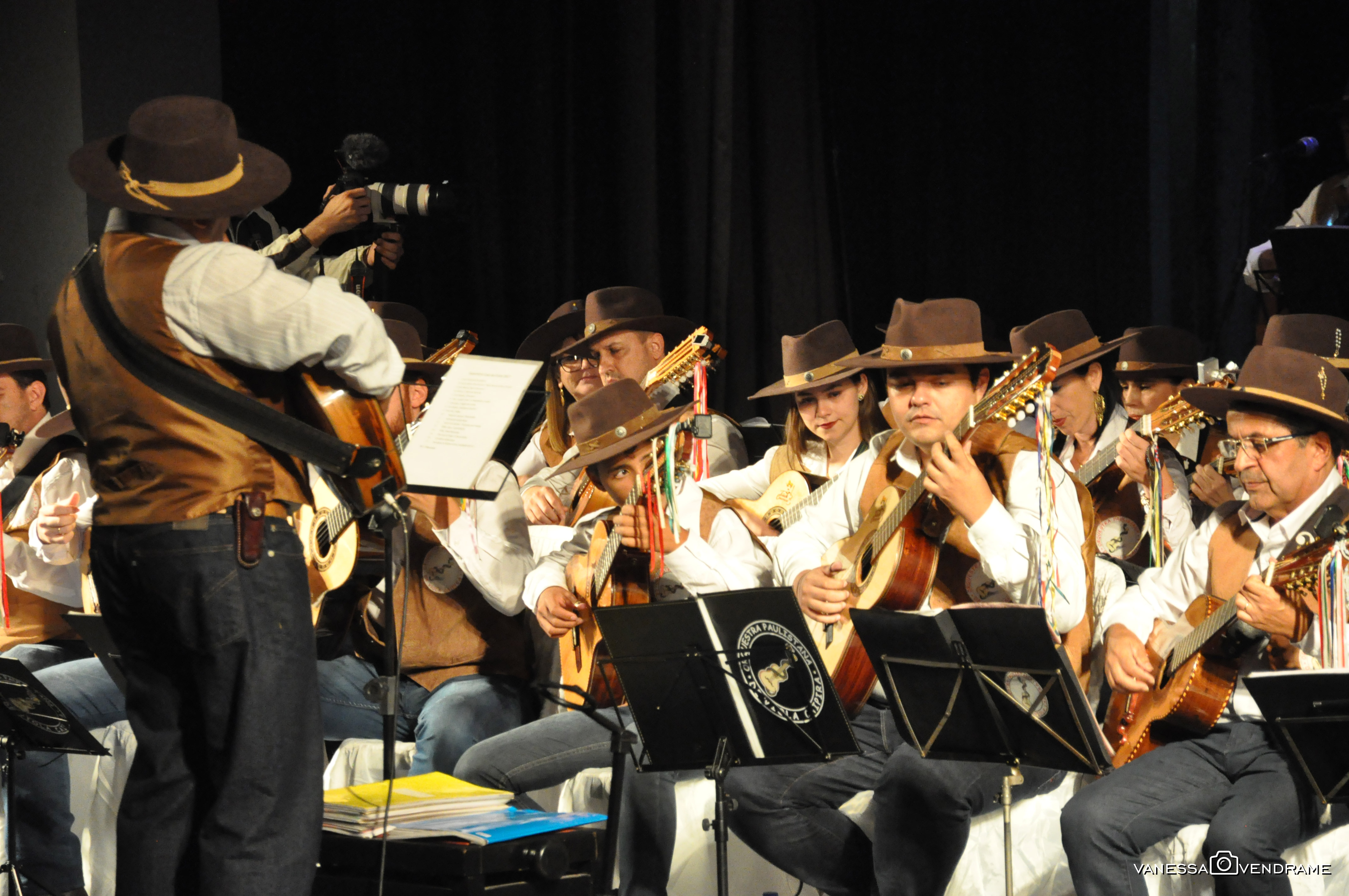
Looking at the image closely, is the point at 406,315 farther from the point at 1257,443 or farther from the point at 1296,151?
the point at 1296,151

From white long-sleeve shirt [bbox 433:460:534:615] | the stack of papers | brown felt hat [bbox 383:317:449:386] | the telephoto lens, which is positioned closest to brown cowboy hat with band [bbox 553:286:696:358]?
brown felt hat [bbox 383:317:449:386]

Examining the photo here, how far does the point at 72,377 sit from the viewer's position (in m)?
2.55

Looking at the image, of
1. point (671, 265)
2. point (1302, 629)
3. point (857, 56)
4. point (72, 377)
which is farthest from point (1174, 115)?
point (72, 377)

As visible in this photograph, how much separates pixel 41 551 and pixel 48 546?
55mm

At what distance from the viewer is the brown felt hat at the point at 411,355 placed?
16.7ft

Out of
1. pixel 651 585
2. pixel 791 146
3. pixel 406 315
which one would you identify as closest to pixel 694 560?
pixel 651 585

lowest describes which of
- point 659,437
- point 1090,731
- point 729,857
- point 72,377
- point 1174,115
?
point 729,857

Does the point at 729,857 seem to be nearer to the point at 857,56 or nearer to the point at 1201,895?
the point at 1201,895

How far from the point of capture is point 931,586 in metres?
3.78

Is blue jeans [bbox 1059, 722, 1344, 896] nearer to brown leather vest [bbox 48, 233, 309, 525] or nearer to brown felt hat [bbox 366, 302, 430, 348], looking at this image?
brown leather vest [bbox 48, 233, 309, 525]

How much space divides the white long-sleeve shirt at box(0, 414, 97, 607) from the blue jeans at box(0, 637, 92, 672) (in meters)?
0.11

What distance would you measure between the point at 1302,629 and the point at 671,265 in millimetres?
3838

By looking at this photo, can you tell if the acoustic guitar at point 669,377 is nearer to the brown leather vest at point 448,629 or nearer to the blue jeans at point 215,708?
the brown leather vest at point 448,629

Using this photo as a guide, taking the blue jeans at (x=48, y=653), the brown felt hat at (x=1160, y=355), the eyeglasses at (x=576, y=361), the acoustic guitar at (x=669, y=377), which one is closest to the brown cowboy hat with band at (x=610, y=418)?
the acoustic guitar at (x=669, y=377)
